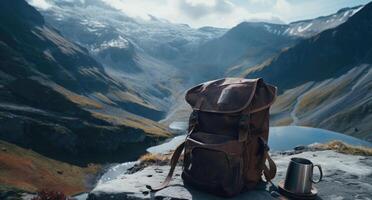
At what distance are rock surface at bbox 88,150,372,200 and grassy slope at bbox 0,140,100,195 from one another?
54.6 meters

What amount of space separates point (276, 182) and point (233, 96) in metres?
2.25

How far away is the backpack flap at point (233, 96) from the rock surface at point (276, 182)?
60.1 inches

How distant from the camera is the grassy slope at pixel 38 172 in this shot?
62.8 meters

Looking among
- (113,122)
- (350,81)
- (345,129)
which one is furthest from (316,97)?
(113,122)

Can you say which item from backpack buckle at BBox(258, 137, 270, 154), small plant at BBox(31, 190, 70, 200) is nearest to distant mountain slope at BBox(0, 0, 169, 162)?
small plant at BBox(31, 190, 70, 200)

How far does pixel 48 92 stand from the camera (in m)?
121

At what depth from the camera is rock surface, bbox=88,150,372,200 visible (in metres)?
6.66

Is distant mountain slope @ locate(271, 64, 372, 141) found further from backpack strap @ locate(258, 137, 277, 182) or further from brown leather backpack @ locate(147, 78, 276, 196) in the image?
brown leather backpack @ locate(147, 78, 276, 196)

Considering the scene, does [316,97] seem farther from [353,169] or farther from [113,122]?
[353,169]

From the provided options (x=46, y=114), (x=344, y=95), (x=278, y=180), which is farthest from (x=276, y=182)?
(x=344, y=95)

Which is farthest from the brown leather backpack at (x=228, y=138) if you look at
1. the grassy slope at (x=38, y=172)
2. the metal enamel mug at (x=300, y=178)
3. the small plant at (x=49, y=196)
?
the grassy slope at (x=38, y=172)

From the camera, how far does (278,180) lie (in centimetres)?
815

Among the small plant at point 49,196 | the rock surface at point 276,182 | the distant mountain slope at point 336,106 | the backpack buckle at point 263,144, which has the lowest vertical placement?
the small plant at point 49,196

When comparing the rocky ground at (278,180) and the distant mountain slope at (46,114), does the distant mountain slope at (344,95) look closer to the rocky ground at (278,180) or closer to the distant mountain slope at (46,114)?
the distant mountain slope at (46,114)
